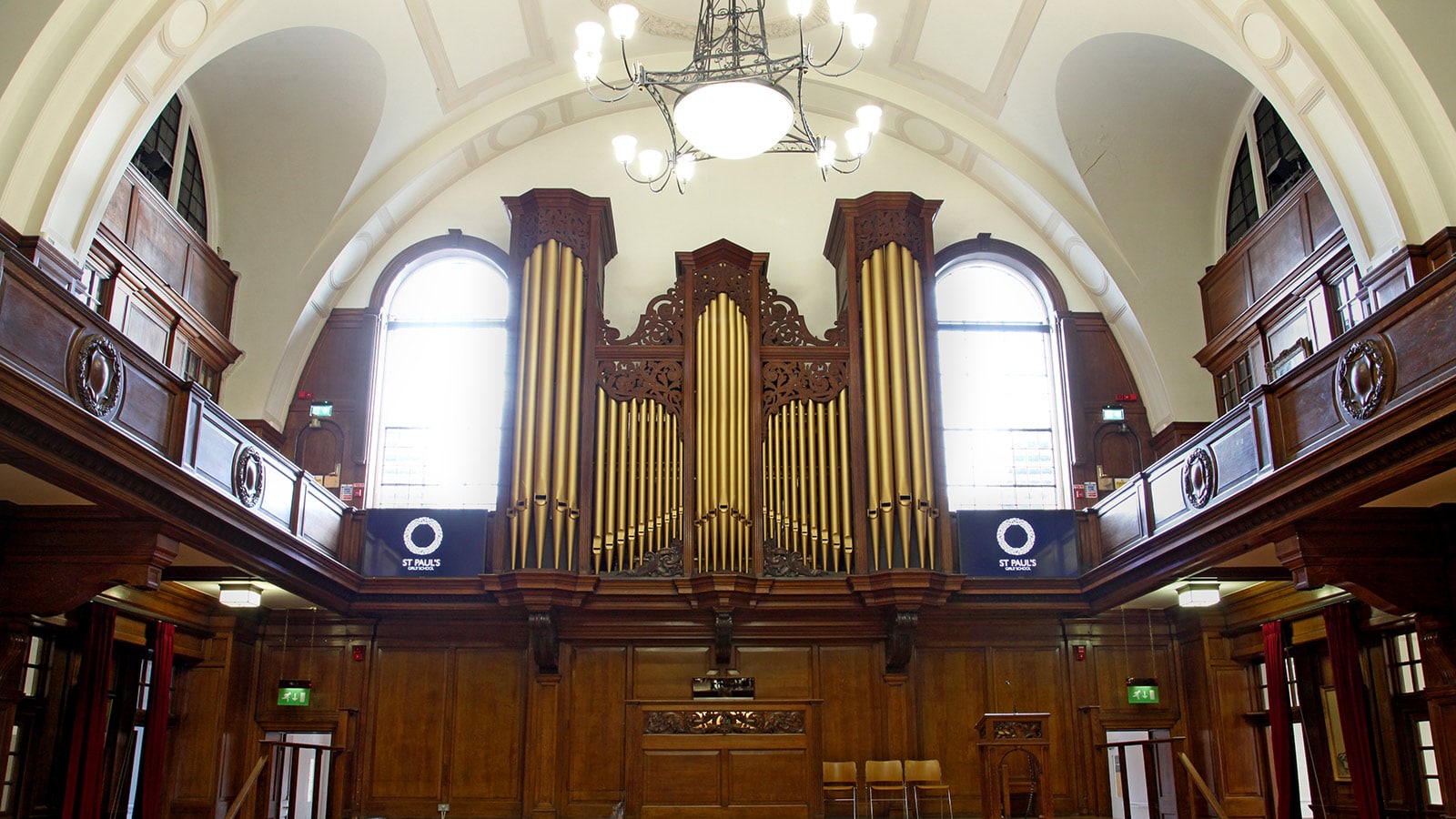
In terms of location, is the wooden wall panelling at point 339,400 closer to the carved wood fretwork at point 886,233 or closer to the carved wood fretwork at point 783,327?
the carved wood fretwork at point 783,327

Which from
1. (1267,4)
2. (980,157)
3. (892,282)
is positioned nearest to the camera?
(1267,4)

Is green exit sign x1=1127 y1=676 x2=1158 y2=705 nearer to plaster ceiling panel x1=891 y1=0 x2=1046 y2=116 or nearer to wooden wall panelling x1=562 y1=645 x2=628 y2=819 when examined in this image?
wooden wall panelling x1=562 y1=645 x2=628 y2=819

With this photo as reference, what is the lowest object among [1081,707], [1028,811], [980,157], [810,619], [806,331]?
[1028,811]

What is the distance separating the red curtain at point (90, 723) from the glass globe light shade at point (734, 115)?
6494mm

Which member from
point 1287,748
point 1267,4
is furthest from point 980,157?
point 1287,748

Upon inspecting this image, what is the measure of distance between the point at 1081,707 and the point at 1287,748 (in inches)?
81.0

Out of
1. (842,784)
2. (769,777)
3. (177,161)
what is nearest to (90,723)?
(177,161)

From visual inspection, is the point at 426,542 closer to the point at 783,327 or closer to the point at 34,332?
the point at 783,327

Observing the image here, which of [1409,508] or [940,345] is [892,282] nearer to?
[940,345]

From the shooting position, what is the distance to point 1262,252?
1164cm

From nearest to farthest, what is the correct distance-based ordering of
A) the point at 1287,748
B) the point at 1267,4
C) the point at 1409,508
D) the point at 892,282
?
the point at 1409,508, the point at 1267,4, the point at 1287,748, the point at 892,282

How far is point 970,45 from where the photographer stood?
12.5 meters

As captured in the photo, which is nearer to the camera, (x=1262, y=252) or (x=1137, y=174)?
(x=1262, y=252)

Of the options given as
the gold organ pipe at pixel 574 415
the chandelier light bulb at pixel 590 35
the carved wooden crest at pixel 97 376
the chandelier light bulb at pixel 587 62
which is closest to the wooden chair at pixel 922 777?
the gold organ pipe at pixel 574 415
